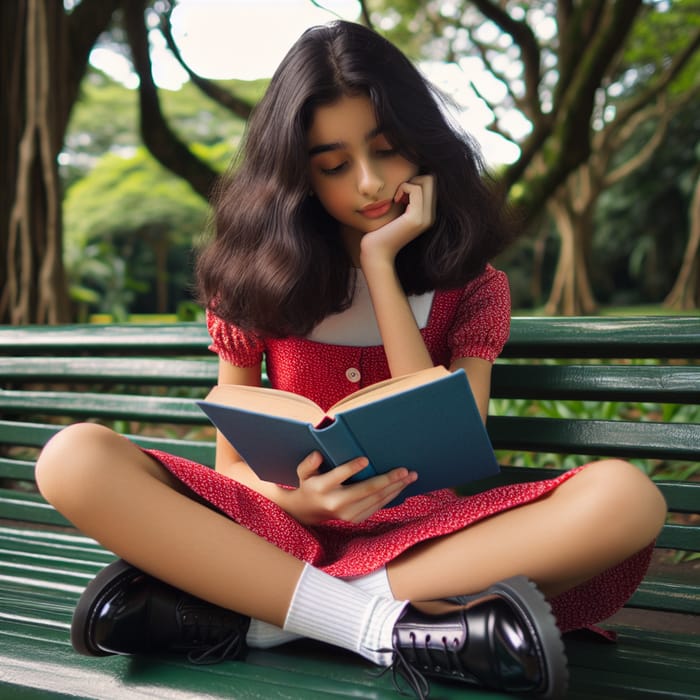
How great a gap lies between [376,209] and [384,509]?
0.62m

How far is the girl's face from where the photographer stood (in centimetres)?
178

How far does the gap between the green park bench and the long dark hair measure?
27 centimetres

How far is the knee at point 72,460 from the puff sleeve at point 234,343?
528mm

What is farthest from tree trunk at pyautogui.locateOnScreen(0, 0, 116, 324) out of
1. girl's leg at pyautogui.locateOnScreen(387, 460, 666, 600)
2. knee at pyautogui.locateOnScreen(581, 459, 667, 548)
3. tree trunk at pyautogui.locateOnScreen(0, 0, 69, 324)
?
knee at pyautogui.locateOnScreen(581, 459, 667, 548)

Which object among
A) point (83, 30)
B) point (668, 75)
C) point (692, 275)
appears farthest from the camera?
point (692, 275)

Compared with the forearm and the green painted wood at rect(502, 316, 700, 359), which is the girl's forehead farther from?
the green painted wood at rect(502, 316, 700, 359)

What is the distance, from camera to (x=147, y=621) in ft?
4.95

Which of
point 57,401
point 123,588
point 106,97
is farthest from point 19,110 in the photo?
point 106,97

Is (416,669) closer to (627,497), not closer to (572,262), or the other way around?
(627,497)

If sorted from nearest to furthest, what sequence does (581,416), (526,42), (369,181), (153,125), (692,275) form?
(369,181) → (581,416) → (153,125) → (526,42) → (692,275)

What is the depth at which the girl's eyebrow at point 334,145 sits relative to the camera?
178 centimetres

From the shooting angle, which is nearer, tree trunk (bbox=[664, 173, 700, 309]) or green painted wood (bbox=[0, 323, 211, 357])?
green painted wood (bbox=[0, 323, 211, 357])

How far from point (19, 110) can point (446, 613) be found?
3.21 m

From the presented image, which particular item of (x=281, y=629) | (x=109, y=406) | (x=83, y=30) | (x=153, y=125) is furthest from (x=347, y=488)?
(x=153, y=125)
